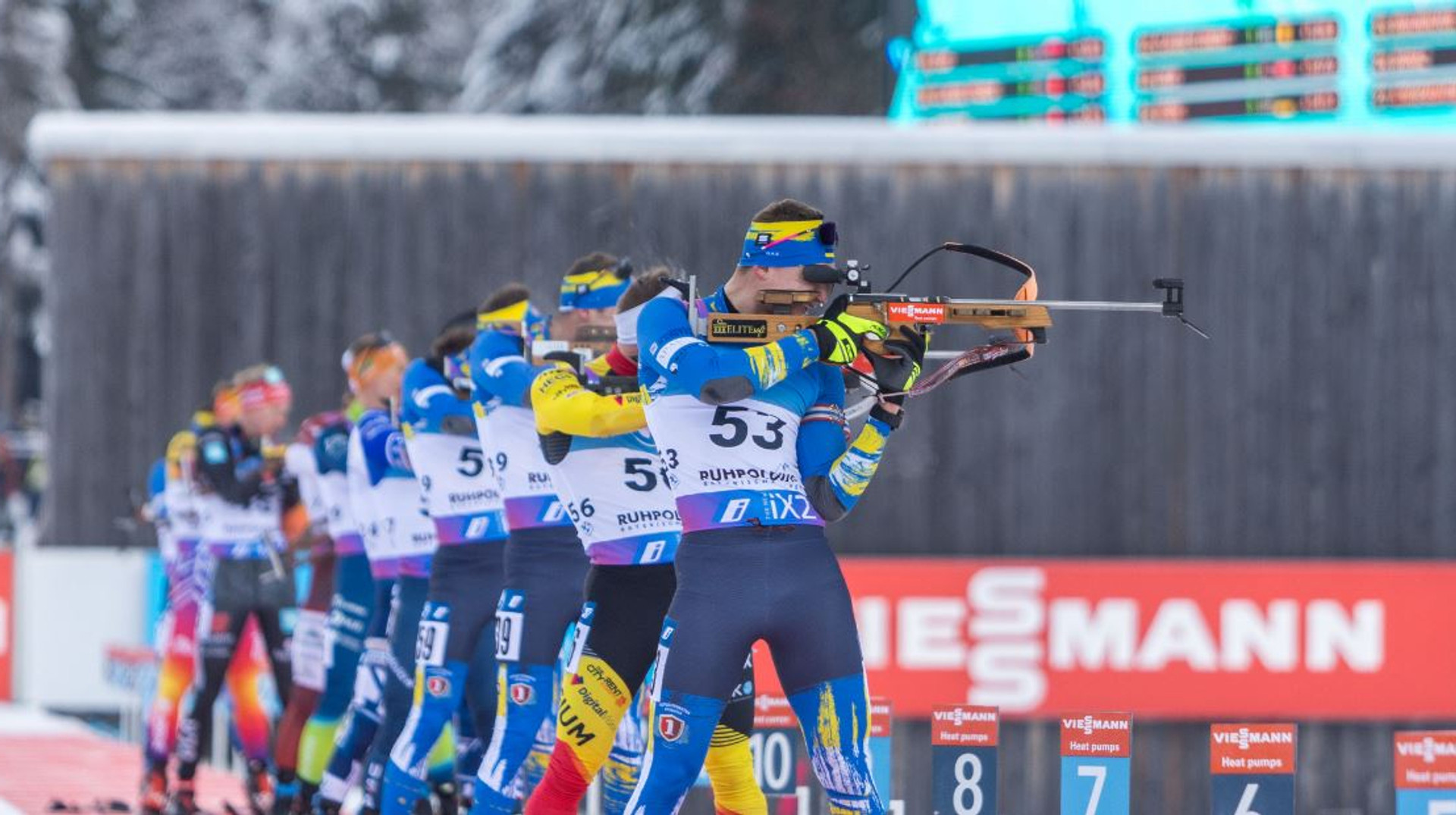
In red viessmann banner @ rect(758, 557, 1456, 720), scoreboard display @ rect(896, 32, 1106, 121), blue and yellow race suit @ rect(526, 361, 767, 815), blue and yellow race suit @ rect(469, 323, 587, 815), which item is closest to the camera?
blue and yellow race suit @ rect(526, 361, 767, 815)

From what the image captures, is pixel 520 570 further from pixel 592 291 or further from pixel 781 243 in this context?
pixel 781 243

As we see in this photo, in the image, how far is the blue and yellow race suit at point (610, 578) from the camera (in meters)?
7.12

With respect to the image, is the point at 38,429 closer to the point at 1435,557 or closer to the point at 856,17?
the point at 856,17

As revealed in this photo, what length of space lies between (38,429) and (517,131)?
23959 millimetres

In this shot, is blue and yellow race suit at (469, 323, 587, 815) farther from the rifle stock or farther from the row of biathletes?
the rifle stock

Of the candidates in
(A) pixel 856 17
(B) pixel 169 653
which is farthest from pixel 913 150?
(A) pixel 856 17

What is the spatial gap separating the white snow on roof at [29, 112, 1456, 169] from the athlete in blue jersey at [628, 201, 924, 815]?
30.8 ft

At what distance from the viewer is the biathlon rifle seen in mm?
6602

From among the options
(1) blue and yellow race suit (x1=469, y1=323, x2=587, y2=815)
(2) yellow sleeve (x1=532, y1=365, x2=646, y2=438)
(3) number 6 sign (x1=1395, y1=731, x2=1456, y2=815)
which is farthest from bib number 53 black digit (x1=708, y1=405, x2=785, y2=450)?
(3) number 6 sign (x1=1395, y1=731, x2=1456, y2=815)

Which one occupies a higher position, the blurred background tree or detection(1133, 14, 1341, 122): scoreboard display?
the blurred background tree

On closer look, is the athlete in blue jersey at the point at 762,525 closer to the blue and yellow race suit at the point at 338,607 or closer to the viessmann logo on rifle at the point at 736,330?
the viessmann logo on rifle at the point at 736,330

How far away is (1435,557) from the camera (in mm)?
16188

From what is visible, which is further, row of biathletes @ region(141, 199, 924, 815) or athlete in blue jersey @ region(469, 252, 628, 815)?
athlete in blue jersey @ region(469, 252, 628, 815)

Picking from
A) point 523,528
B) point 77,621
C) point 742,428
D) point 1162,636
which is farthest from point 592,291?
point 77,621
